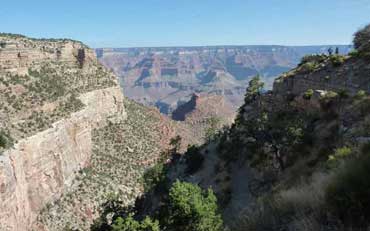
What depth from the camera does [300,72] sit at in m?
47.6

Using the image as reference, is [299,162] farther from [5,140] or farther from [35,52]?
[35,52]

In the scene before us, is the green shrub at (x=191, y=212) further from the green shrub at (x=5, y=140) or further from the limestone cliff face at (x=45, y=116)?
the green shrub at (x=5, y=140)

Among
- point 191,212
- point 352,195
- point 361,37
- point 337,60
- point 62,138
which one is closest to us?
point 352,195

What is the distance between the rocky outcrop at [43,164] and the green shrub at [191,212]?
30.6 meters

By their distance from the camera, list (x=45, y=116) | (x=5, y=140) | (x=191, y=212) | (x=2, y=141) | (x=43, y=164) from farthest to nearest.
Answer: (x=45, y=116) < (x=43, y=164) < (x=5, y=140) < (x=2, y=141) < (x=191, y=212)

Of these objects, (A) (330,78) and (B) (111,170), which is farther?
(B) (111,170)


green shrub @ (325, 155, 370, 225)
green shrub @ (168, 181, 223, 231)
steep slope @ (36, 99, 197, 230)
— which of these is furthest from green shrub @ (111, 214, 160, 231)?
steep slope @ (36, 99, 197, 230)

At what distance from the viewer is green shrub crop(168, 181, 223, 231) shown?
2633 centimetres

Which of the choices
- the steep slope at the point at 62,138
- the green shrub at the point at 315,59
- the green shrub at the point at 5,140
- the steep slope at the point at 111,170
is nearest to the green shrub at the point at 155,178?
the steep slope at the point at 111,170

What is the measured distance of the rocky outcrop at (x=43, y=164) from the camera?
53094 mm

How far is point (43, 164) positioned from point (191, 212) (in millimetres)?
42764

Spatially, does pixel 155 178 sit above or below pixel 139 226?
below

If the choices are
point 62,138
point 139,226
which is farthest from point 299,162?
point 62,138

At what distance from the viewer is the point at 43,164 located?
64.4m
